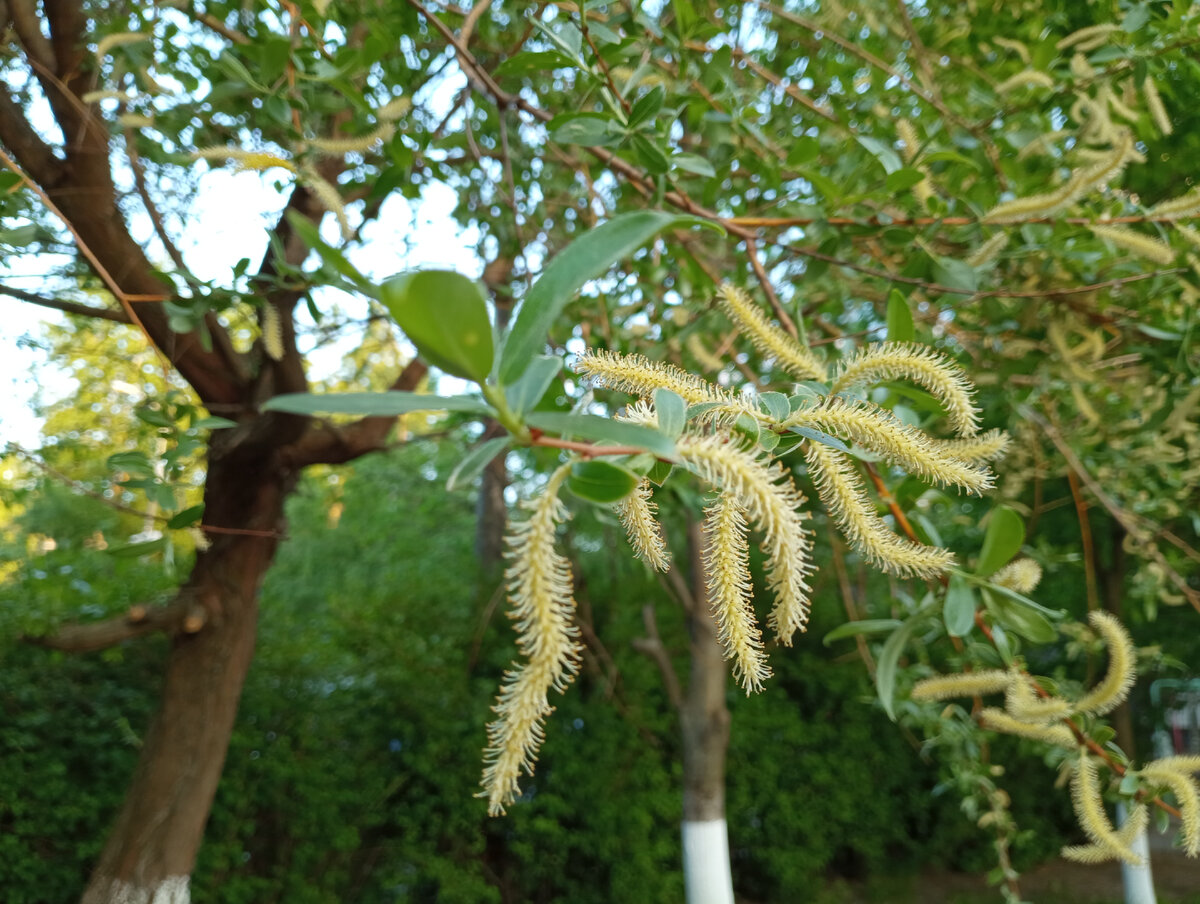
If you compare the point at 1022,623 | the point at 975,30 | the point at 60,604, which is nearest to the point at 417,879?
the point at 60,604

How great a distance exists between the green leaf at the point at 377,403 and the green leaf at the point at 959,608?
2.61ft

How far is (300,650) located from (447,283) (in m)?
4.21

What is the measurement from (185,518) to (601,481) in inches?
43.5

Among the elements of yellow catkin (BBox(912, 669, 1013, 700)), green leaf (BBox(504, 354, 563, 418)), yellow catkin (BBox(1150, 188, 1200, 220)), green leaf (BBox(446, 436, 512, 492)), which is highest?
yellow catkin (BBox(1150, 188, 1200, 220))

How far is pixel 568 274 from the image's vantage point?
49 cm

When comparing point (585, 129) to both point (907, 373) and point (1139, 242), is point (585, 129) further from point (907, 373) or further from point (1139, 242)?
point (1139, 242)

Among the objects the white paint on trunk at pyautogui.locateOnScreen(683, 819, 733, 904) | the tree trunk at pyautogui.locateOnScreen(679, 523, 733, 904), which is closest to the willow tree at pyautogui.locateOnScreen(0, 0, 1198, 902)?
the tree trunk at pyautogui.locateOnScreen(679, 523, 733, 904)

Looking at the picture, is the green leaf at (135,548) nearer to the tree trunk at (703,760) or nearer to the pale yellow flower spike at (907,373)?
the pale yellow flower spike at (907,373)

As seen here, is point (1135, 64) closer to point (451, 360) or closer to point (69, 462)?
point (451, 360)

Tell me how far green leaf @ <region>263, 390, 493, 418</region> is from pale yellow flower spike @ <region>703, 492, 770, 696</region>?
191 millimetres

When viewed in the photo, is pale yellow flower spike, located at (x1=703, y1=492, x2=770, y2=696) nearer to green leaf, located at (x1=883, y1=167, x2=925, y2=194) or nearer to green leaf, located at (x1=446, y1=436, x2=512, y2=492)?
green leaf, located at (x1=446, y1=436, x2=512, y2=492)

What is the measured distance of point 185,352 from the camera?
2.26 m

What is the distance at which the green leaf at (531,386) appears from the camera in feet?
1.57

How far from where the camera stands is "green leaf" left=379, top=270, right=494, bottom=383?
41 centimetres
